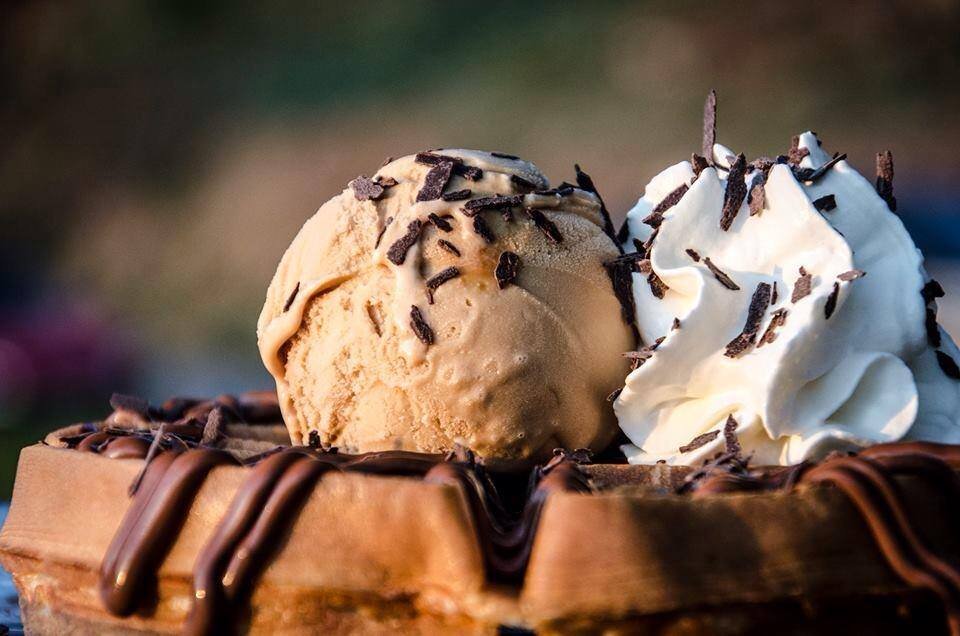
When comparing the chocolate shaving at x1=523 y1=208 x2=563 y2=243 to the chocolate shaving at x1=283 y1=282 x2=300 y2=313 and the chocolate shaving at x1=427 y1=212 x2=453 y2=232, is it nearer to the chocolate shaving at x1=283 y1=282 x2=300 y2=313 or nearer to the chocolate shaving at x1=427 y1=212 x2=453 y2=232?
the chocolate shaving at x1=427 y1=212 x2=453 y2=232

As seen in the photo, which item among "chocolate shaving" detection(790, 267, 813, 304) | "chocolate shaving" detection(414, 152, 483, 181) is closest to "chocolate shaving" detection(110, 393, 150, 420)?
"chocolate shaving" detection(414, 152, 483, 181)

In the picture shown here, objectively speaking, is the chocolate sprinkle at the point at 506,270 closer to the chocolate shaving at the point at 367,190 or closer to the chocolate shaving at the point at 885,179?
the chocolate shaving at the point at 367,190

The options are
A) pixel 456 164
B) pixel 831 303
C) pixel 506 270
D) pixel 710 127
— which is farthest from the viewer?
pixel 710 127

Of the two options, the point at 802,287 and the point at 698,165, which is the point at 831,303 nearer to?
the point at 802,287

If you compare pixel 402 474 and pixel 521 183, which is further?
pixel 521 183

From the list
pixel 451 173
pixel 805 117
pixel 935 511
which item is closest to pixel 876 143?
pixel 805 117

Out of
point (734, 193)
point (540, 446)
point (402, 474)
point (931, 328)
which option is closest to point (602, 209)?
point (734, 193)
